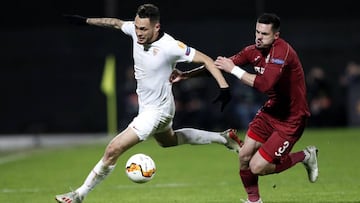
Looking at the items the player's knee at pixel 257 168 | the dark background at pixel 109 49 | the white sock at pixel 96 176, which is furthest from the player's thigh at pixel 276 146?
the dark background at pixel 109 49

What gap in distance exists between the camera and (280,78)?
372 inches

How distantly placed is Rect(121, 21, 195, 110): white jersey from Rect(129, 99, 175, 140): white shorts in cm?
6

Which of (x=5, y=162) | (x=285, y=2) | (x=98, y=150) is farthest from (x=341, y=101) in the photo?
(x=5, y=162)

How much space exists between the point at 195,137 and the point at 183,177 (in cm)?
356

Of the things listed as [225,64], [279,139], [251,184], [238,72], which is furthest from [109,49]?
[238,72]

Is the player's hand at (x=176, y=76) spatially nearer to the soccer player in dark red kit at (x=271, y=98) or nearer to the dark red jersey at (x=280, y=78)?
the soccer player in dark red kit at (x=271, y=98)

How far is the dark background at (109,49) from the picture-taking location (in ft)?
76.2

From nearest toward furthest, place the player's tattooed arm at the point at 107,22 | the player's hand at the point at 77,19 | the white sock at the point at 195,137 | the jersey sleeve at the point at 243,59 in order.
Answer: the jersey sleeve at the point at 243,59 < the player's tattooed arm at the point at 107,22 < the player's hand at the point at 77,19 < the white sock at the point at 195,137

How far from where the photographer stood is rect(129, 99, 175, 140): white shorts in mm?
9508

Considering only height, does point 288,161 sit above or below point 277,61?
below

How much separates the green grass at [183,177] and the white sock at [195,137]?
0.75 meters

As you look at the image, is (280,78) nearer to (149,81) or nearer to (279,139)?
(279,139)

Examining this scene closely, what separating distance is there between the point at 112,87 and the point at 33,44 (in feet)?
10.5

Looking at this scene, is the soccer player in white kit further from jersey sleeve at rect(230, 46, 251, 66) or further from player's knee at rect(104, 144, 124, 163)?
jersey sleeve at rect(230, 46, 251, 66)
